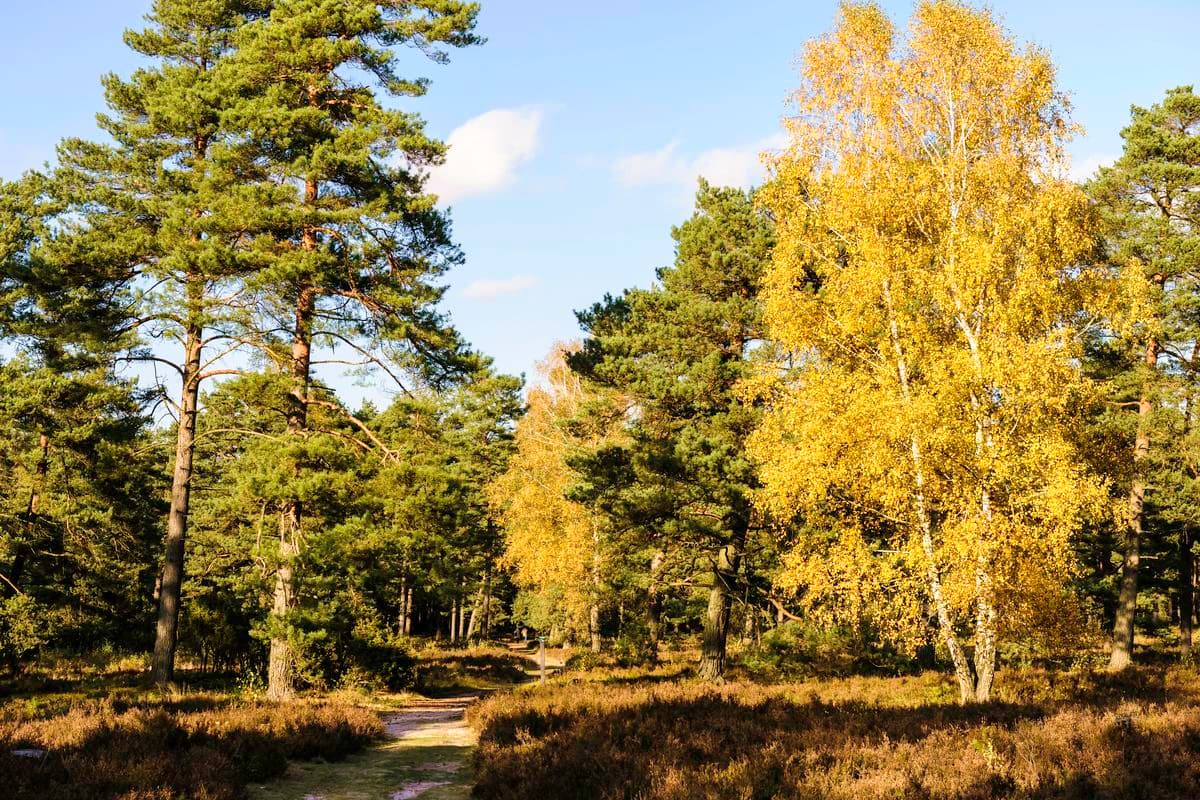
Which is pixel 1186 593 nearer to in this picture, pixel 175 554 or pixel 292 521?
pixel 292 521

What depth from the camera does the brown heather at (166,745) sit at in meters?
7.64

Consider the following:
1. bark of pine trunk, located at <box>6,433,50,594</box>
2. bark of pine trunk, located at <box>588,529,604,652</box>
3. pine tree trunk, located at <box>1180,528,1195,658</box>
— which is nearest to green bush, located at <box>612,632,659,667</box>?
bark of pine trunk, located at <box>588,529,604,652</box>

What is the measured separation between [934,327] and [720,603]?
838 cm

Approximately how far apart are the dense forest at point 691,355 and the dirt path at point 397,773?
0.96 meters

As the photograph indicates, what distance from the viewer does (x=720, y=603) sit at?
19.8 meters

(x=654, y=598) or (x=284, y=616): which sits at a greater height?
(x=284, y=616)

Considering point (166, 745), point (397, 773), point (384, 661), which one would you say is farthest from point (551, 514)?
point (166, 745)

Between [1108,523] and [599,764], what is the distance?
30823mm

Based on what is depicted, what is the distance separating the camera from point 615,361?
1947 centimetres

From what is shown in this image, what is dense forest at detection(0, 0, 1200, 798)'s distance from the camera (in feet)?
46.4

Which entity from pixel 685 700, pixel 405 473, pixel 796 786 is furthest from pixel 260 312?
pixel 796 786

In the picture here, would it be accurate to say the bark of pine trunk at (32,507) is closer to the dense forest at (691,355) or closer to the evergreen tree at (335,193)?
the dense forest at (691,355)

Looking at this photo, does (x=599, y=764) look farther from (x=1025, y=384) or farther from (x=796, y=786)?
(x=1025, y=384)

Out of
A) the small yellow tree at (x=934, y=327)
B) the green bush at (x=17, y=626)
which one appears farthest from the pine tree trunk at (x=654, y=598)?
the green bush at (x=17, y=626)
